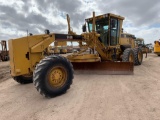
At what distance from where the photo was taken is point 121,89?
17.5 ft

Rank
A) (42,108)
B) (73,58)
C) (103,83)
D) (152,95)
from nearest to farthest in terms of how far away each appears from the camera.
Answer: (42,108) < (152,95) < (103,83) < (73,58)

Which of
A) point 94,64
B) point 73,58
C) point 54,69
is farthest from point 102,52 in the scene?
point 54,69

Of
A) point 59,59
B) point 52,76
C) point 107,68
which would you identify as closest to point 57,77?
point 52,76

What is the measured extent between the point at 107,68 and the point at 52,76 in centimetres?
346

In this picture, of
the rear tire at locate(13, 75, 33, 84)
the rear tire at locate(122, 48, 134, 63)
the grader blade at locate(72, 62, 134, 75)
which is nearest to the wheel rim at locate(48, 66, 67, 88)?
the rear tire at locate(13, 75, 33, 84)

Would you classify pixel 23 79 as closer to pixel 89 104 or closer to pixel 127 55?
pixel 89 104

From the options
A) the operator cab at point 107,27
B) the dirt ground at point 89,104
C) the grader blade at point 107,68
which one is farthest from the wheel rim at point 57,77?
the operator cab at point 107,27

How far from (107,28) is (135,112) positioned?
20.6 ft

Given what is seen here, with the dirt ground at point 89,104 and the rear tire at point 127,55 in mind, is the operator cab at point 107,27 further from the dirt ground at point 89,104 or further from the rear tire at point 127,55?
the dirt ground at point 89,104

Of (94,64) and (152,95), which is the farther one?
(94,64)

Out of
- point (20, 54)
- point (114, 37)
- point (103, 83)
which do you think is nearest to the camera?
point (20, 54)

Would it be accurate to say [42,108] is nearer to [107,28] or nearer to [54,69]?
[54,69]

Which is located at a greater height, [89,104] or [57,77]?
[57,77]

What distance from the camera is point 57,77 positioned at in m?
4.97
